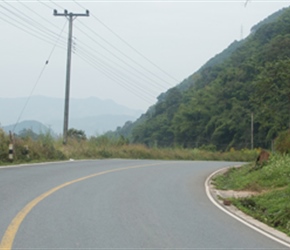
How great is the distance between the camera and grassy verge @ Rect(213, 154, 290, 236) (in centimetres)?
1082

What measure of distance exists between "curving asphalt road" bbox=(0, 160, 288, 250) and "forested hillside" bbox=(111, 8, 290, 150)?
140 feet

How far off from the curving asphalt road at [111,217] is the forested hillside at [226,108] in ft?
140

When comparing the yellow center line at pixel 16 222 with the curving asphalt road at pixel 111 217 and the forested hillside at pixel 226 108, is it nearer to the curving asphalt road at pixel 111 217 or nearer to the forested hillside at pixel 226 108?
the curving asphalt road at pixel 111 217

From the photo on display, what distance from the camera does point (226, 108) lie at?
247 feet

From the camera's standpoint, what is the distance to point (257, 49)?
8088 cm

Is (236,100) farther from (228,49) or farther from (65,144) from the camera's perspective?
(228,49)

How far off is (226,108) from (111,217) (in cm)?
6692

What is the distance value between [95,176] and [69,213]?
745 centimetres

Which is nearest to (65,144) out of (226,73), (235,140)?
(235,140)

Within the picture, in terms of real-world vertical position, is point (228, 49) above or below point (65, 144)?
above

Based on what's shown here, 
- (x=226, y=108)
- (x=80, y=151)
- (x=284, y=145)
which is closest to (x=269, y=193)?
(x=284, y=145)

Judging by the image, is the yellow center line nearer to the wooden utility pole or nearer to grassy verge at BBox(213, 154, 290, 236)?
grassy verge at BBox(213, 154, 290, 236)

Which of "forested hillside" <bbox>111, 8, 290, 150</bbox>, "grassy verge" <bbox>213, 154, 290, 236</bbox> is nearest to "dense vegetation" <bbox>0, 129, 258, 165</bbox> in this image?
"grassy verge" <bbox>213, 154, 290, 236</bbox>

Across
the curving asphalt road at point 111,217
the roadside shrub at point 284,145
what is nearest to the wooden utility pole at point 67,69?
the roadside shrub at point 284,145
